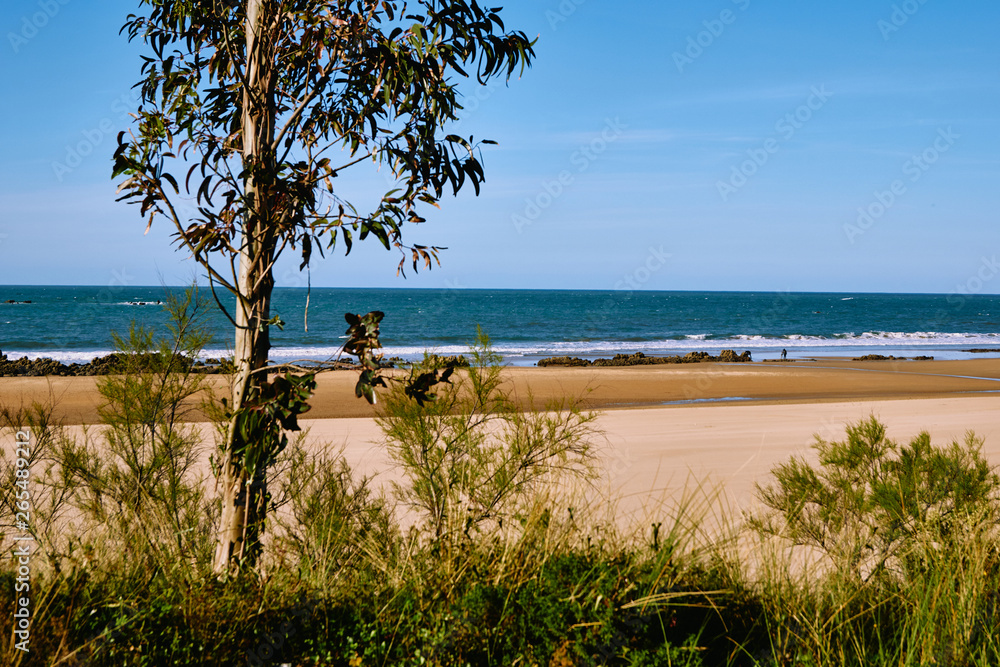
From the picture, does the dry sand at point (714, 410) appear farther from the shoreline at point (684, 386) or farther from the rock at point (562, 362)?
the rock at point (562, 362)

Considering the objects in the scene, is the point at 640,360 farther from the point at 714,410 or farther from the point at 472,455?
the point at 472,455

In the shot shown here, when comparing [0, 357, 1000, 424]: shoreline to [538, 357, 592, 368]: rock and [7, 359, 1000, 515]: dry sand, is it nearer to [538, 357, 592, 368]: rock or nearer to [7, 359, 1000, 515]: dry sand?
[7, 359, 1000, 515]: dry sand

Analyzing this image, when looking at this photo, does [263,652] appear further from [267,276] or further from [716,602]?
[716,602]

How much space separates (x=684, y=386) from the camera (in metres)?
20.9

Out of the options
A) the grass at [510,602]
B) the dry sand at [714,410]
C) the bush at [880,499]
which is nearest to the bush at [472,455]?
the grass at [510,602]

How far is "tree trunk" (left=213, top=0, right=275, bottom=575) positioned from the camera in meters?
2.94

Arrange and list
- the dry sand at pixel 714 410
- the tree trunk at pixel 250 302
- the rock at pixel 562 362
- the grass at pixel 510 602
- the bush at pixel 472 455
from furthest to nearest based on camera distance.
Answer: the rock at pixel 562 362
the dry sand at pixel 714 410
the bush at pixel 472 455
the tree trunk at pixel 250 302
the grass at pixel 510 602

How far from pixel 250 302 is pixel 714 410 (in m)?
13.5

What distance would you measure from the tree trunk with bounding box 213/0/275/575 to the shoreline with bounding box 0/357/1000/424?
10635 mm

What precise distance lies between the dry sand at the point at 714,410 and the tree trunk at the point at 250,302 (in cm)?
209

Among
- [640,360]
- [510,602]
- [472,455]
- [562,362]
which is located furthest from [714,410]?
[510,602]

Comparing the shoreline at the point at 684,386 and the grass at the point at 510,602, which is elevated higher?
the grass at the point at 510,602

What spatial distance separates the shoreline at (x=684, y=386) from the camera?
16.2m

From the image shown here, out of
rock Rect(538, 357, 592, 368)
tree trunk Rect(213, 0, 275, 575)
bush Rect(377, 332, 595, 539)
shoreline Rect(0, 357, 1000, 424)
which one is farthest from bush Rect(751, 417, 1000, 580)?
rock Rect(538, 357, 592, 368)
